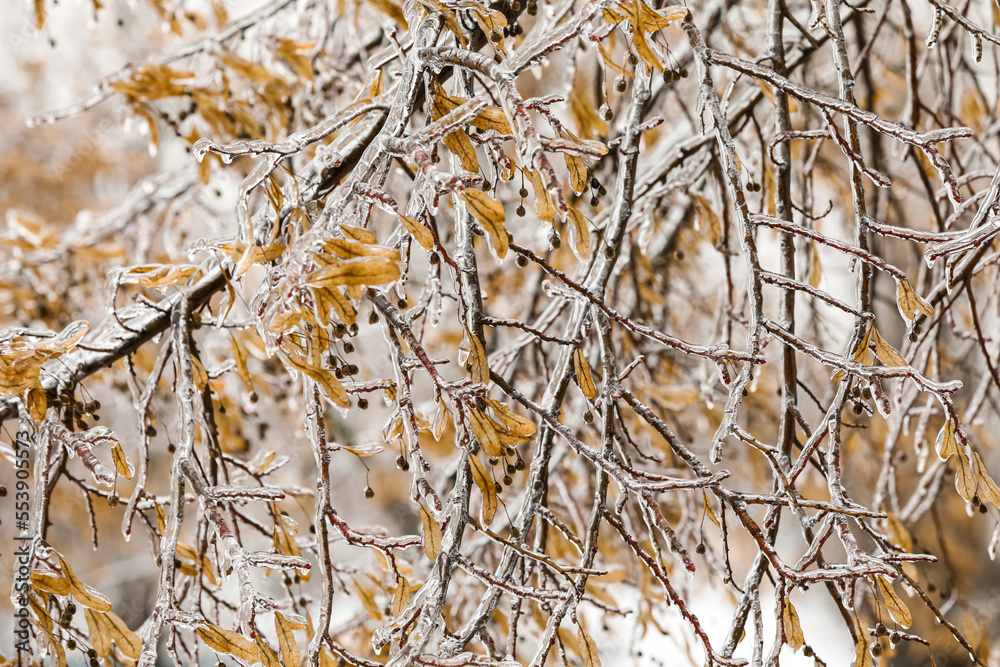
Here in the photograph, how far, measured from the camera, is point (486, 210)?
730 mm

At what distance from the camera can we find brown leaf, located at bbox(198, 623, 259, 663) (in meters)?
0.87

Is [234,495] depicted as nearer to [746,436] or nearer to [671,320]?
[746,436]

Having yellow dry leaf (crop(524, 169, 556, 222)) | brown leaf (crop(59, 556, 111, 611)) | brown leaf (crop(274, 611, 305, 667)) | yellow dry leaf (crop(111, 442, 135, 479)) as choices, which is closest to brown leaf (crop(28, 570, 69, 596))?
brown leaf (crop(59, 556, 111, 611))

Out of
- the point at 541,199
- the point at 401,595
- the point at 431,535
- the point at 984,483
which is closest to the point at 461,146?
the point at 541,199

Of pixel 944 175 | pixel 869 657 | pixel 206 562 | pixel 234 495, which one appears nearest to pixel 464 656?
pixel 234 495

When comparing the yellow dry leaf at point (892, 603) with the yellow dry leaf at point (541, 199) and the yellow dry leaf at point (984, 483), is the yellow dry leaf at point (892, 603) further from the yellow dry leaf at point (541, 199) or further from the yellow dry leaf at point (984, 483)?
the yellow dry leaf at point (541, 199)

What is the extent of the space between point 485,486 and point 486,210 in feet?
1.04

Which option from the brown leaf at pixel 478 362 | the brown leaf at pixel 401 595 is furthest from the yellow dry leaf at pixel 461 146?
the brown leaf at pixel 401 595

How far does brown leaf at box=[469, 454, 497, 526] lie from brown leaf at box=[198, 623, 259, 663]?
1.08 ft

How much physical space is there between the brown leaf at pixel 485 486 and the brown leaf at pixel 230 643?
33 centimetres

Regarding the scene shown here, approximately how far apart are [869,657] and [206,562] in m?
1.02

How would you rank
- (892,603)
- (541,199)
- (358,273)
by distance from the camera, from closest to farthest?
(358,273) < (541,199) < (892,603)

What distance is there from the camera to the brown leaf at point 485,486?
82cm

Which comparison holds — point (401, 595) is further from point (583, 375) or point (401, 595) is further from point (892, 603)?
point (892, 603)
